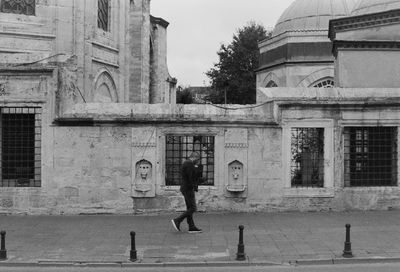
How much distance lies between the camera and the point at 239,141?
13703 millimetres

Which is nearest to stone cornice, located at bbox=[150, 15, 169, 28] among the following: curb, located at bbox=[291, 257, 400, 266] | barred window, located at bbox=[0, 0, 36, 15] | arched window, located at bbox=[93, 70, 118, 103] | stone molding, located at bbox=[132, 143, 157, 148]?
arched window, located at bbox=[93, 70, 118, 103]

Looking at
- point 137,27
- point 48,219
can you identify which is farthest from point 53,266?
point 137,27

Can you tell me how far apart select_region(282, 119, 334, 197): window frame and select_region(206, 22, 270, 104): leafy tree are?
40326 millimetres

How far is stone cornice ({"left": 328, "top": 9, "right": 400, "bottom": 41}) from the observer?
1860cm

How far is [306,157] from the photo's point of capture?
1431 centimetres

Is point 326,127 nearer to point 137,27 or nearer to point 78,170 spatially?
point 78,170

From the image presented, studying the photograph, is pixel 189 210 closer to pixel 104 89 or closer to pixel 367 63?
pixel 367 63

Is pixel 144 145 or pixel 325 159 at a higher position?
pixel 144 145

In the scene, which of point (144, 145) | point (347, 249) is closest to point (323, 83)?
point (144, 145)

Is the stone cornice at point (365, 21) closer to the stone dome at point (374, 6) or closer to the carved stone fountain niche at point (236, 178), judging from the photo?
the stone dome at point (374, 6)

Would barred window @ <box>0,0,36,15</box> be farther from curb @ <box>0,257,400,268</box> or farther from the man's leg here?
curb @ <box>0,257,400,268</box>

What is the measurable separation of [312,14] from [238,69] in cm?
2468

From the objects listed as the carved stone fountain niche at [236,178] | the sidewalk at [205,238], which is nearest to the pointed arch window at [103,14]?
the carved stone fountain niche at [236,178]

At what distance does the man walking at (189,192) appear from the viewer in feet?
36.5
